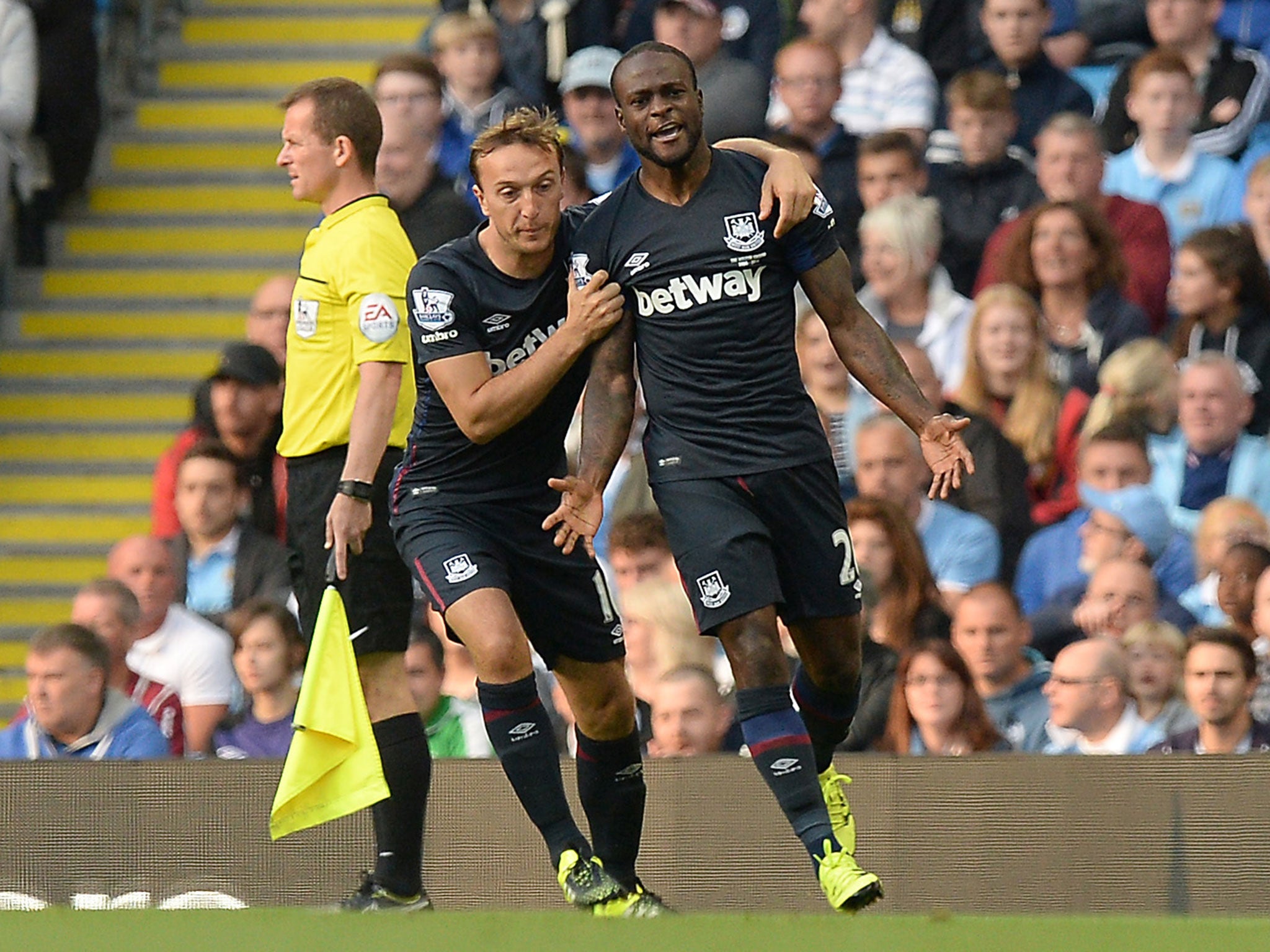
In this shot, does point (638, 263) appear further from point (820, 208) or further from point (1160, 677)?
point (1160, 677)

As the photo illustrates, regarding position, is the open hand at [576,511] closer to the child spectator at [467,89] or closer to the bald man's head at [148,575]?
the bald man's head at [148,575]

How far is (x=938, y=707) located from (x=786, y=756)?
6.94 feet

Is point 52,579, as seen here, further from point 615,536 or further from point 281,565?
point 615,536

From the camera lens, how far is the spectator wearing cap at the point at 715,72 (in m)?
10.3

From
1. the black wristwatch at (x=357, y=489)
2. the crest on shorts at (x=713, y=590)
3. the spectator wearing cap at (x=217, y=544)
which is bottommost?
the spectator wearing cap at (x=217, y=544)

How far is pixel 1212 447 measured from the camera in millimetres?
8852

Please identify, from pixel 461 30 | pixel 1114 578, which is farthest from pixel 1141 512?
pixel 461 30

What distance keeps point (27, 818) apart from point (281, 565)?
6.45 ft

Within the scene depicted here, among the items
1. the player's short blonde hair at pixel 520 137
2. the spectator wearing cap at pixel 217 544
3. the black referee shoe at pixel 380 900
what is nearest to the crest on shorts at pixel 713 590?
the player's short blonde hair at pixel 520 137

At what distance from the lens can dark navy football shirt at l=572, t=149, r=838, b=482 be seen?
5.98 metres

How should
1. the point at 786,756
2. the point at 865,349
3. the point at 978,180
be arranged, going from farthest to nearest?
the point at 978,180 < the point at 865,349 < the point at 786,756

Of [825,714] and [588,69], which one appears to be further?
[588,69]

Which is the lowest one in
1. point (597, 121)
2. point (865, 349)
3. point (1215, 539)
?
point (1215, 539)

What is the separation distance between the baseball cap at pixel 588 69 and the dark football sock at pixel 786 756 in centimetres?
514
